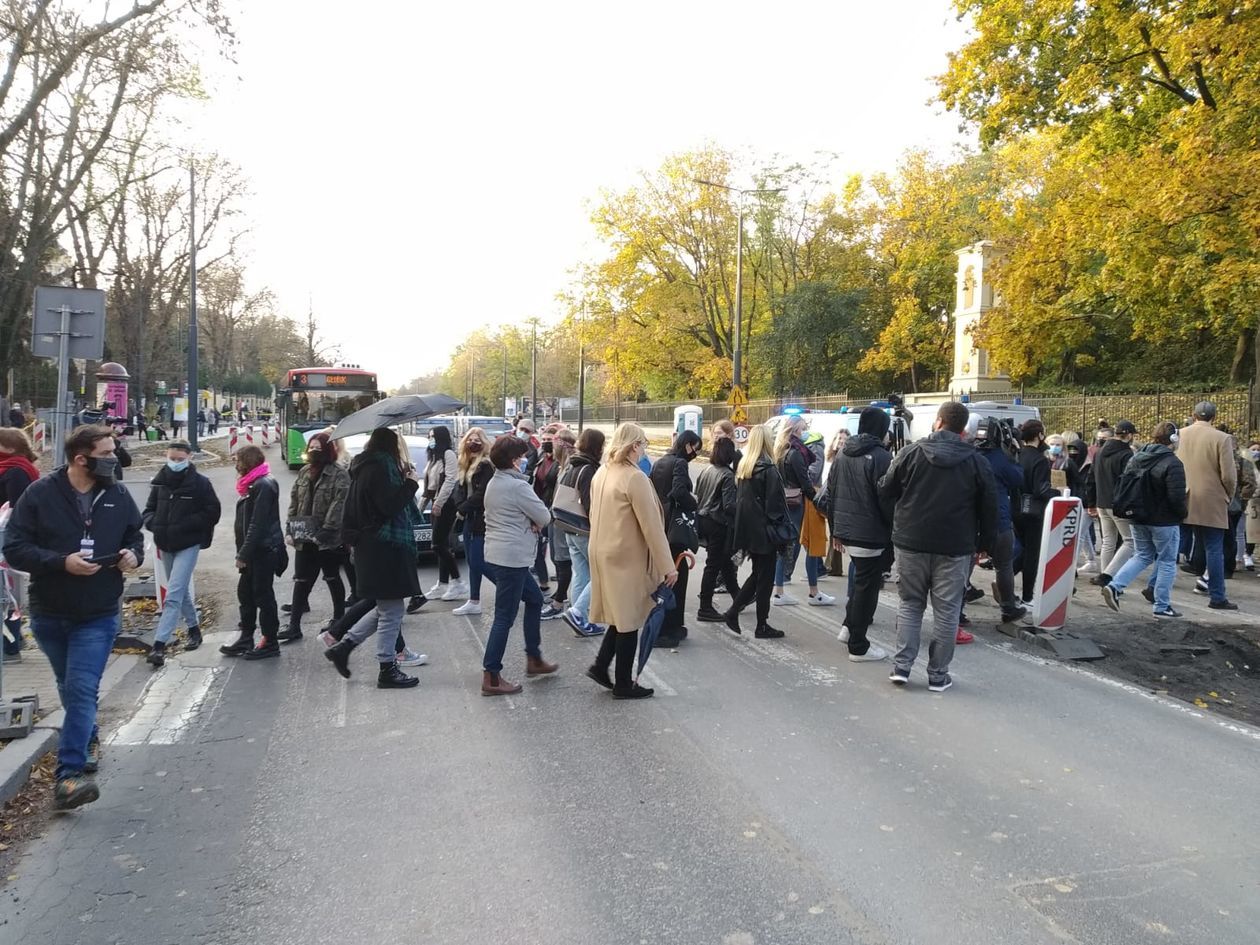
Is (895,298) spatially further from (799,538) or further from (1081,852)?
(1081,852)

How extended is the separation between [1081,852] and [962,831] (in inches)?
18.1

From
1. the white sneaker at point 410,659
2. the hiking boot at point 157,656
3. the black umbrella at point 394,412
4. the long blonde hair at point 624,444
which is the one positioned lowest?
the hiking boot at point 157,656

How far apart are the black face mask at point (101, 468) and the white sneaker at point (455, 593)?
195 inches

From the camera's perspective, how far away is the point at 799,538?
367 inches

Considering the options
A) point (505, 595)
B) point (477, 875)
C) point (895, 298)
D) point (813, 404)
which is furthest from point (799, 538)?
point (895, 298)

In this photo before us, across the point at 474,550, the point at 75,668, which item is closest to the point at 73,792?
the point at 75,668

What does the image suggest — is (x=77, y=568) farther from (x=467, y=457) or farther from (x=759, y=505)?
(x=759, y=505)

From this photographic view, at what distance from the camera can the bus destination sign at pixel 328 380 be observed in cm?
2859

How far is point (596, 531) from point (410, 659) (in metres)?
2.05

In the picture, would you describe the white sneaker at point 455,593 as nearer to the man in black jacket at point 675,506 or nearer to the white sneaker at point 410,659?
the white sneaker at point 410,659

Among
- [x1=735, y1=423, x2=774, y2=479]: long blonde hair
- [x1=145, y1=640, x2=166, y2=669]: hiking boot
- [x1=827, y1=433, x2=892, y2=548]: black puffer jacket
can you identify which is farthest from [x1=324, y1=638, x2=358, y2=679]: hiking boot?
[x1=827, y1=433, x2=892, y2=548]: black puffer jacket

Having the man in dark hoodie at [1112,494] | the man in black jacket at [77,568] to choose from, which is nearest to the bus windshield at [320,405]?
the man in dark hoodie at [1112,494]

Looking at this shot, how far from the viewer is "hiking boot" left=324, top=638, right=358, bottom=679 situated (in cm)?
623

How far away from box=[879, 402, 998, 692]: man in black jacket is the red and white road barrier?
1476mm
